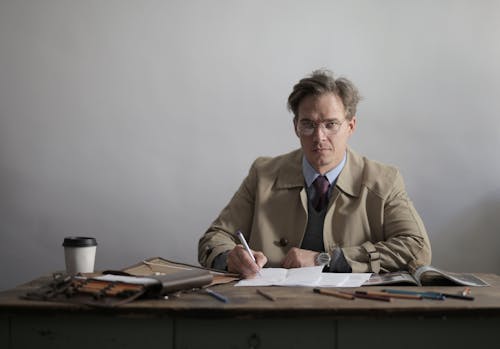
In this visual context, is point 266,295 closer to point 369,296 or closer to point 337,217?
point 369,296

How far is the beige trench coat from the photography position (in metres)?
2.33

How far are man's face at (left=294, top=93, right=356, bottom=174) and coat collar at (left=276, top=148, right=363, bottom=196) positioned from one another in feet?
0.28

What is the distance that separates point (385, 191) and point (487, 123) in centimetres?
114

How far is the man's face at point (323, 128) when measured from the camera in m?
2.50

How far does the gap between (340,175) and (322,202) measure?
0.14m

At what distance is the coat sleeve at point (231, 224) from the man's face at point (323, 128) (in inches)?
12.7

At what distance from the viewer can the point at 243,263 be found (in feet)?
6.62

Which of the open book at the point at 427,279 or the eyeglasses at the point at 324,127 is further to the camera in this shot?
the eyeglasses at the point at 324,127

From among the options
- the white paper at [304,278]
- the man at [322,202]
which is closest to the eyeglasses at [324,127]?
the man at [322,202]

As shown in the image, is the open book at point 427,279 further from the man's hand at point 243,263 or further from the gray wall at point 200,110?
the gray wall at point 200,110

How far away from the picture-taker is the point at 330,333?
4.68 feet

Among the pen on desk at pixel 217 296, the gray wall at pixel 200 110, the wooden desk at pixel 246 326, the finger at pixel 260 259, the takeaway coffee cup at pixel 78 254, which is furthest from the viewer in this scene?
the gray wall at pixel 200 110

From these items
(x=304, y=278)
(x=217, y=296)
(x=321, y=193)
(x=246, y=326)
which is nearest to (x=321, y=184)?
(x=321, y=193)

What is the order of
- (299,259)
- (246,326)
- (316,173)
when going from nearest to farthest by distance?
(246,326) < (299,259) < (316,173)
